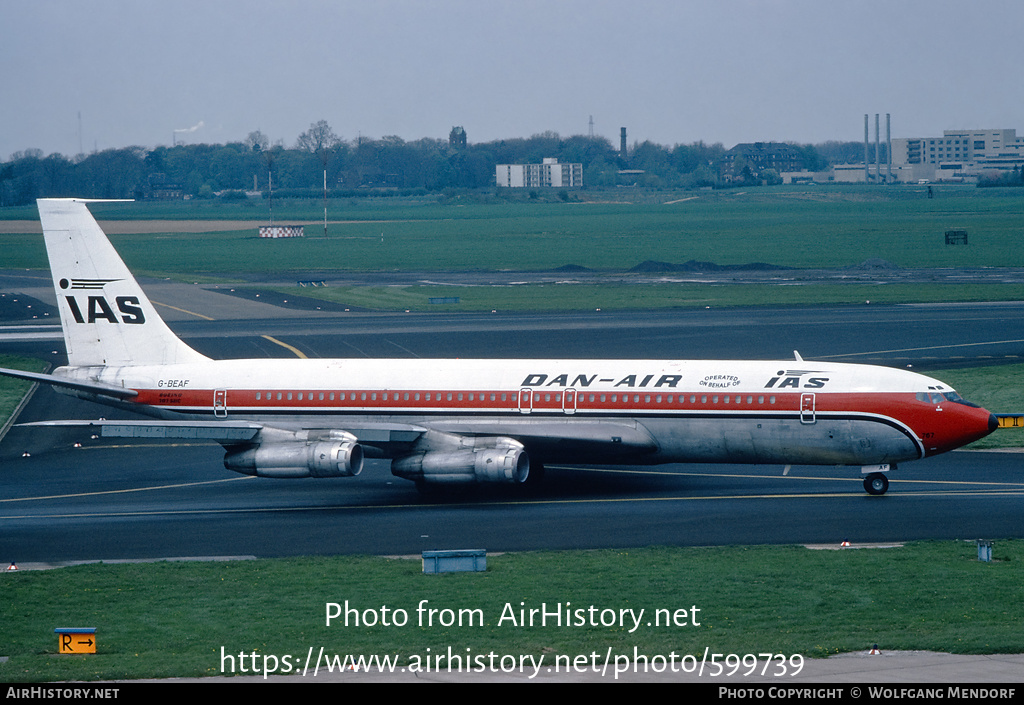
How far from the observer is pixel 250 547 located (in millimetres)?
36219

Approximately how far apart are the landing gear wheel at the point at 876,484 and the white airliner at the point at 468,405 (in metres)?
0.07

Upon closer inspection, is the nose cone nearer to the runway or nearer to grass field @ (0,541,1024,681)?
the runway

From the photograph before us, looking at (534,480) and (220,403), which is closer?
(220,403)

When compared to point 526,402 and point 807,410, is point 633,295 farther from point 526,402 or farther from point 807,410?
point 807,410

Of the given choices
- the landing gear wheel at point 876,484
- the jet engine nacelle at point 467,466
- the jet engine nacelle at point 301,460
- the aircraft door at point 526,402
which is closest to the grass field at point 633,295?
the aircraft door at point 526,402

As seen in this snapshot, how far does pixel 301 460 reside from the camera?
4166cm

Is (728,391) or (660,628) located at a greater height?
(728,391)

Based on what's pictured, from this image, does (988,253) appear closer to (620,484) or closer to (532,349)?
(532,349)

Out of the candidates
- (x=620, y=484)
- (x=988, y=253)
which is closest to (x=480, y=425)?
(x=620, y=484)

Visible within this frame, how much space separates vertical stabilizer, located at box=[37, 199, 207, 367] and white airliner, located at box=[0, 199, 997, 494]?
5 centimetres

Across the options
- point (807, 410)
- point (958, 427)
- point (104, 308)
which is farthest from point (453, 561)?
point (104, 308)

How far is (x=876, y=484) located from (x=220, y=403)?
2228 cm

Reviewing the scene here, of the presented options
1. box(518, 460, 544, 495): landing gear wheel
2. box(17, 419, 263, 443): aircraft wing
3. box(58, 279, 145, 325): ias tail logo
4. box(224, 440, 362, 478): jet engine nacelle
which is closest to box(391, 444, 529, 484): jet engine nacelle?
box(224, 440, 362, 478): jet engine nacelle

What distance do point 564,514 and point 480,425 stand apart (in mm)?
4974
